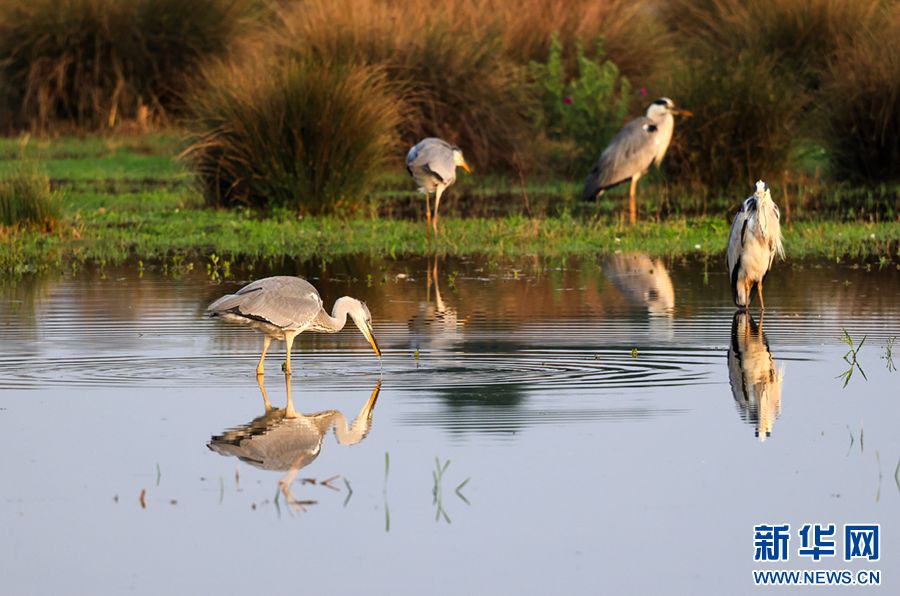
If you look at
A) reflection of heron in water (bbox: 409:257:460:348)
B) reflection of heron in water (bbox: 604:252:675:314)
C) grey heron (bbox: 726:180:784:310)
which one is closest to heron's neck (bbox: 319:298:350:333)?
reflection of heron in water (bbox: 409:257:460:348)

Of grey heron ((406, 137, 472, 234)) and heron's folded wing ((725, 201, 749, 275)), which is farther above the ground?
grey heron ((406, 137, 472, 234))

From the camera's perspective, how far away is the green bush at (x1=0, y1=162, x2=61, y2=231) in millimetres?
19375

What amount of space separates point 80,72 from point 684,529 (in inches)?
1023

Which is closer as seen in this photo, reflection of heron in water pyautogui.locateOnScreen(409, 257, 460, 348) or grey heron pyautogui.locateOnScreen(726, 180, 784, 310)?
reflection of heron in water pyautogui.locateOnScreen(409, 257, 460, 348)

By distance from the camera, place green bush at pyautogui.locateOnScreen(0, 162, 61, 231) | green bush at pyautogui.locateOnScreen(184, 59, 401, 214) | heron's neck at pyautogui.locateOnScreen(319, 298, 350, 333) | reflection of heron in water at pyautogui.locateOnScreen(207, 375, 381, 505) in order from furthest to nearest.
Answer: green bush at pyautogui.locateOnScreen(184, 59, 401, 214)
green bush at pyautogui.locateOnScreen(0, 162, 61, 231)
heron's neck at pyautogui.locateOnScreen(319, 298, 350, 333)
reflection of heron in water at pyautogui.locateOnScreen(207, 375, 381, 505)

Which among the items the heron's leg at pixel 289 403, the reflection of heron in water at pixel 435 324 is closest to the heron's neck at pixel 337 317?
the heron's leg at pixel 289 403

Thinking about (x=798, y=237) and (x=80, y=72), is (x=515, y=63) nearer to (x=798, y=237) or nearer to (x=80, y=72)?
(x=80, y=72)

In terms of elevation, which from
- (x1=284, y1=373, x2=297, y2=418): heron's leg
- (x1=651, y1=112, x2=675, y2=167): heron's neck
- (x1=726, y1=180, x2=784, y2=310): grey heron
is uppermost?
(x1=651, y1=112, x2=675, y2=167): heron's neck

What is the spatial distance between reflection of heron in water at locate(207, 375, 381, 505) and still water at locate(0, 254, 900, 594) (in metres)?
0.02

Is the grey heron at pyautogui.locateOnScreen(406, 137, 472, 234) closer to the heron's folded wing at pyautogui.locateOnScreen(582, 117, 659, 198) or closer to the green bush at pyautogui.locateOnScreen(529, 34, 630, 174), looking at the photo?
the heron's folded wing at pyautogui.locateOnScreen(582, 117, 659, 198)

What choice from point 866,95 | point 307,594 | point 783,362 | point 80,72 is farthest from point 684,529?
point 80,72

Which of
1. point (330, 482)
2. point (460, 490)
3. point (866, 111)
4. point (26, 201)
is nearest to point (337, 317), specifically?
point (330, 482)

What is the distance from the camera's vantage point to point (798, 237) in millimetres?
18969

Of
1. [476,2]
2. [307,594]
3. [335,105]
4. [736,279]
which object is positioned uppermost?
[476,2]
